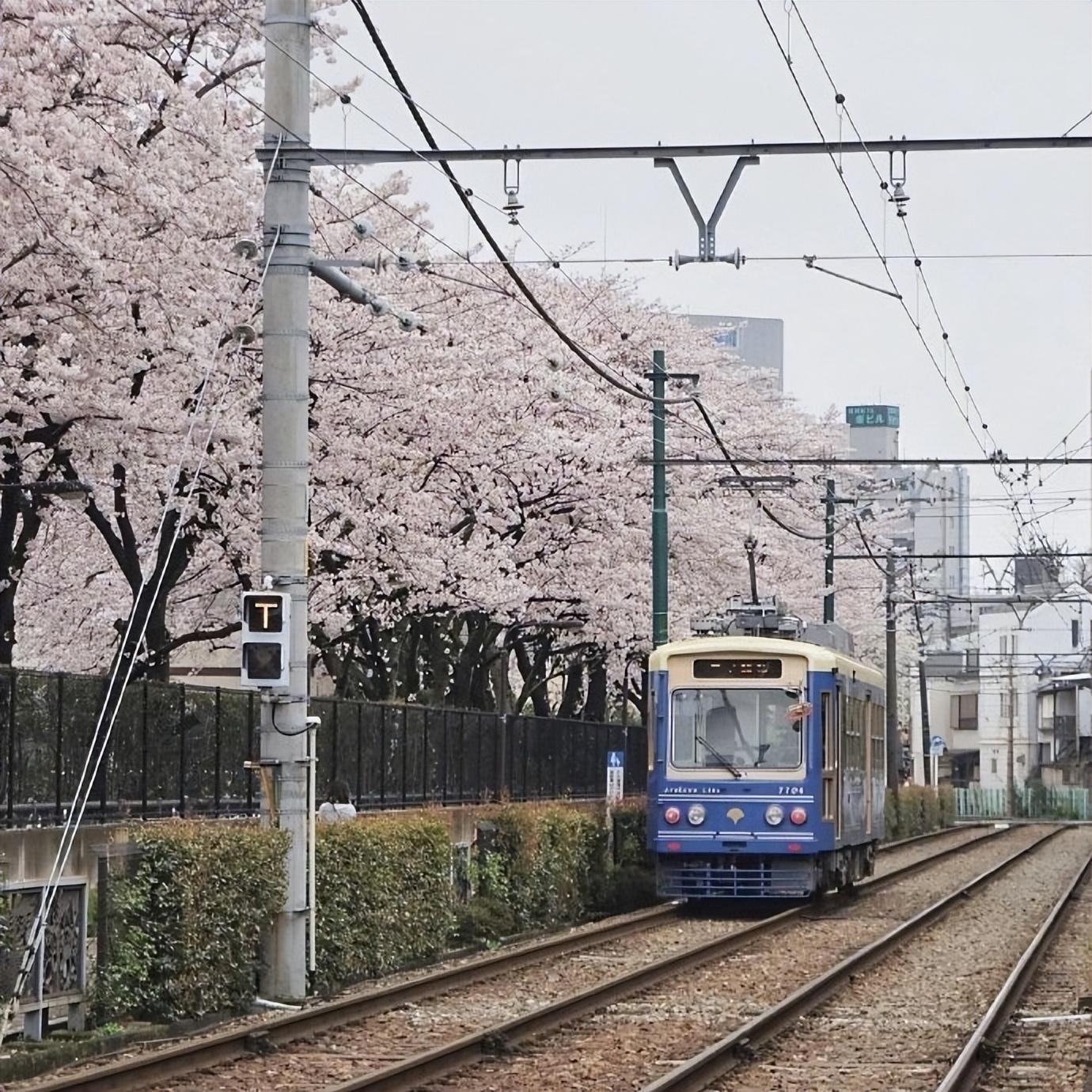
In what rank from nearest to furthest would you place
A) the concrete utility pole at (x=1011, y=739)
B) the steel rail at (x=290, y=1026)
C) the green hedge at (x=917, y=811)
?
the steel rail at (x=290, y=1026) < the green hedge at (x=917, y=811) < the concrete utility pole at (x=1011, y=739)

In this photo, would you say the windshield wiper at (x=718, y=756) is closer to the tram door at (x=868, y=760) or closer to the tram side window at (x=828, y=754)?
the tram side window at (x=828, y=754)

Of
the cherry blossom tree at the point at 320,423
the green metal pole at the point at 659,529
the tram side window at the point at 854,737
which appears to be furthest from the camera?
the green metal pole at the point at 659,529

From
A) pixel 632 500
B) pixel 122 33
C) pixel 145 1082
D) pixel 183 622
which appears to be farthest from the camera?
pixel 632 500

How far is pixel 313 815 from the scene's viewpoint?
1598cm

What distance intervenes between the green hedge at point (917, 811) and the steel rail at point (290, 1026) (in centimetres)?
2676

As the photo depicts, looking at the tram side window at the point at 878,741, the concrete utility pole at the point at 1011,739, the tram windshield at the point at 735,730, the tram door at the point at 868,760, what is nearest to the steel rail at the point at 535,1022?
the tram windshield at the point at 735,730

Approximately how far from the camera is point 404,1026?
14375 millimetres

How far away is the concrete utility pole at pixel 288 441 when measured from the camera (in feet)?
51.0

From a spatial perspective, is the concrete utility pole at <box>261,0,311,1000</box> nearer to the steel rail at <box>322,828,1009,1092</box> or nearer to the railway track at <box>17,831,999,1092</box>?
the railway track at <box>17,831,999,1092</box>

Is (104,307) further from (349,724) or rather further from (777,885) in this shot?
(777,885)

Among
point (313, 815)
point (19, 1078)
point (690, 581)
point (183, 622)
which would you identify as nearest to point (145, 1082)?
point (19, 1078)

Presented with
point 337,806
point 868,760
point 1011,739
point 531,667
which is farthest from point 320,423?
point 1011,739

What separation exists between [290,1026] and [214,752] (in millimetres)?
A: 6004

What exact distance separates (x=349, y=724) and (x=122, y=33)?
763cm
